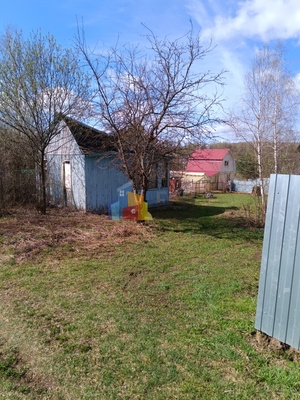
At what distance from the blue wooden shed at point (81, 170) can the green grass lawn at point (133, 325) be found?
437 cm

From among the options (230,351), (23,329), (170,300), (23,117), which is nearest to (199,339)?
(230,351)

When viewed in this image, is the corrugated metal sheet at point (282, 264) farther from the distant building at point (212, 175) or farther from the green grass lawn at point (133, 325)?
the distant building at point (212, 175)

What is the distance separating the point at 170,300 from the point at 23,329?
192 centimetres

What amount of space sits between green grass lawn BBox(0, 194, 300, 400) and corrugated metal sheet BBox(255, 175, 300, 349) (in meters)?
0.28

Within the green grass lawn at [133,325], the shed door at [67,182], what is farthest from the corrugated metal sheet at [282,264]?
the shed door at [67,182]

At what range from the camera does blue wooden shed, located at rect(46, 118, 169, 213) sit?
10.3 meters

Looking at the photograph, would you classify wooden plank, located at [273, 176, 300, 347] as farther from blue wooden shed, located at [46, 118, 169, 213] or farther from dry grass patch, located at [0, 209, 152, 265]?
blue wooden shed, located at [46, 118, 169, 213]

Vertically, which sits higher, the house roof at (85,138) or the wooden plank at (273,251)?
the house roof at (85,138)

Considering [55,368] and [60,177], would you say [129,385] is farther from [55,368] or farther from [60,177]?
[60,177]

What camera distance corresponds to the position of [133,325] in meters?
3.08

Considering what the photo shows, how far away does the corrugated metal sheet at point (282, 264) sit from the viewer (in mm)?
2387

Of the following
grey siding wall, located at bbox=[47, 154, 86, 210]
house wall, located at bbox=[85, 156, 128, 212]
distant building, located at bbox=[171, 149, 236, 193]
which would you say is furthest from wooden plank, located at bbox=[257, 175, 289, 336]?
distant building, located at bbox=[171, 149, 236, 193]

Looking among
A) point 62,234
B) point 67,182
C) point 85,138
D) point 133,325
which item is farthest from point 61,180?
point 133,325

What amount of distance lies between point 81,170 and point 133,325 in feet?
26.8
